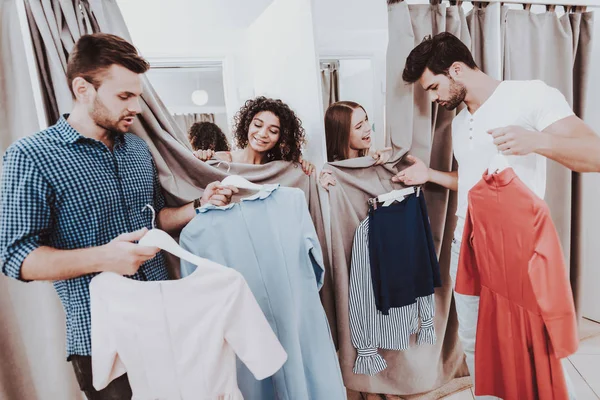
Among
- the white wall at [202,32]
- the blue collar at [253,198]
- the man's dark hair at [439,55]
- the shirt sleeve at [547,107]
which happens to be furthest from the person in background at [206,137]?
the shirt sleeve at [547,107]

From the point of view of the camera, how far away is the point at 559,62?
6.25 feet

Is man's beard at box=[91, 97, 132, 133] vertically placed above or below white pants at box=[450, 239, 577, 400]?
above

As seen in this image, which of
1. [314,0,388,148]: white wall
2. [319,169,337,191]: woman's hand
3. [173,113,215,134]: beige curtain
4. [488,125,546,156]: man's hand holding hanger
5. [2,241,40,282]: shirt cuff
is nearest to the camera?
[2,241,40,282]: shirt cuff

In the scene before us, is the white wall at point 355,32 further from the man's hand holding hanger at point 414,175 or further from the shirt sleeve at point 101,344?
the shirt sleeve at point 101,344

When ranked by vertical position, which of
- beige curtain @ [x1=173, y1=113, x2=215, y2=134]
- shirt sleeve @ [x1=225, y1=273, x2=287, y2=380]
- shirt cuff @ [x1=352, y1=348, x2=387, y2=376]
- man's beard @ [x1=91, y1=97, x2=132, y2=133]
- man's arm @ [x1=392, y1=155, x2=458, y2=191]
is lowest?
shirt cuff @ [x1=352, y1=348, x2=387, y2=376]

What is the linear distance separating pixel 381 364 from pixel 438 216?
0.81 m

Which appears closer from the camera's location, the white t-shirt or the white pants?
the white t-shirt

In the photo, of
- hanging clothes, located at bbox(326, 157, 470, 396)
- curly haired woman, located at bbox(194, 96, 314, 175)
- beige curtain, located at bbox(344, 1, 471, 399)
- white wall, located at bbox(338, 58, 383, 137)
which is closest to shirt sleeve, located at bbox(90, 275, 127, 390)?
curly haired woman, located at bbox(194, 96, 314, 175)

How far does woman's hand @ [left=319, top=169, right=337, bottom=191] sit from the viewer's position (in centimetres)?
162

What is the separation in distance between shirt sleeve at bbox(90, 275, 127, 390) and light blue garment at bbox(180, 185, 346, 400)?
0.90 ft

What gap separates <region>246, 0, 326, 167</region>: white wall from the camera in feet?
5.15

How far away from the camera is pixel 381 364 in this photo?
166 centimetres

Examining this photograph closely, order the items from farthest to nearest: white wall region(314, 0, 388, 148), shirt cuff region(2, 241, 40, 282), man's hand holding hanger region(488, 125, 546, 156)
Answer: white wall region(314, 0, 388, 148), man's hand holding hanger region(488, 125, 546, 156), shirt cuff region(2, 241, 40, 282)

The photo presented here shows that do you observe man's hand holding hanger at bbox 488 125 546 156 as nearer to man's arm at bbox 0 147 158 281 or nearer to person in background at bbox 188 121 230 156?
man's arm at bbox 0 147 158 281
